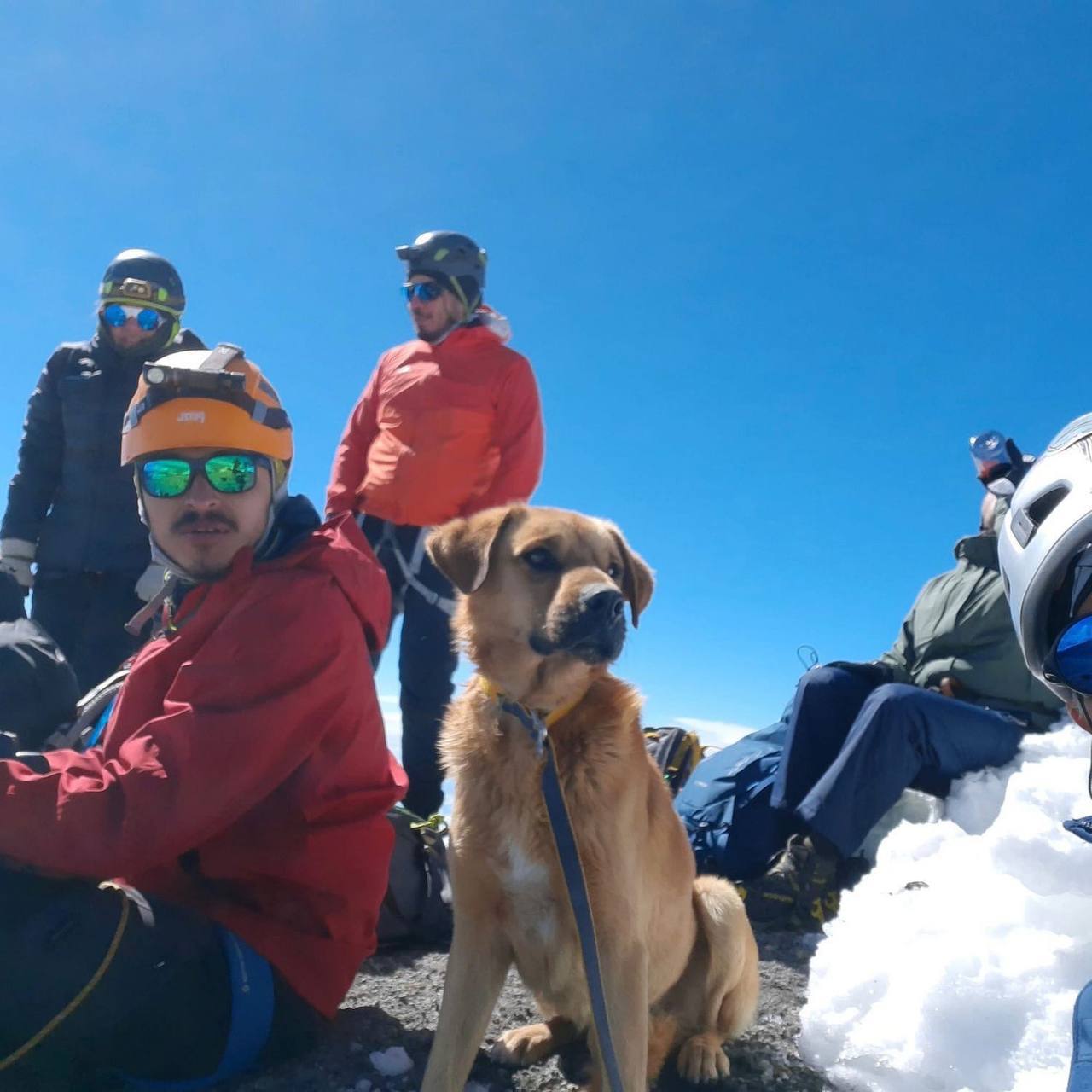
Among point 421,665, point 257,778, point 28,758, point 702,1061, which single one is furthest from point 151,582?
point 702,1061

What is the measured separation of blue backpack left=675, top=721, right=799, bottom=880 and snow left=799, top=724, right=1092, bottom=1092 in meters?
1.17

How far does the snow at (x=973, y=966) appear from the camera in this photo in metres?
2.97

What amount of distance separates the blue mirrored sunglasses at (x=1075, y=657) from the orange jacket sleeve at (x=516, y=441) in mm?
4257

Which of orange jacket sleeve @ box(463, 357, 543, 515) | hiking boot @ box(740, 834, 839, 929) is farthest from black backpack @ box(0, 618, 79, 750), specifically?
hiking boot @ box(740, 834, 839, 929)

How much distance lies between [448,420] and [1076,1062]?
15.8 ft

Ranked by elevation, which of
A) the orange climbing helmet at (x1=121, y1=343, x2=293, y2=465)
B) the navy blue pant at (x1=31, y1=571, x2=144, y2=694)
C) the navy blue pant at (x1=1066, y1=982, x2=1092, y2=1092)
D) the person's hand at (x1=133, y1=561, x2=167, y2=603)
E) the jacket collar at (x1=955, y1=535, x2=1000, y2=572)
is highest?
the jacket collar at (x1=955, y1=535, x2=1000, y2=572)

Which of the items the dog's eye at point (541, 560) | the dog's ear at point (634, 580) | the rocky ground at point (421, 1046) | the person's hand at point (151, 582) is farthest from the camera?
the person's hand at point (151, 582)

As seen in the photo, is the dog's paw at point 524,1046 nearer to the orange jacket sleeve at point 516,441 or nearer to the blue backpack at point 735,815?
the blue backpack at point 735,815

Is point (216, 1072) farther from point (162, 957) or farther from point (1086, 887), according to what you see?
point (1086, 887)

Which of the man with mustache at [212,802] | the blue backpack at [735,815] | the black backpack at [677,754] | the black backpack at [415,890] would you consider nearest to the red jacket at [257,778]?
the man with mustache at [212,802]

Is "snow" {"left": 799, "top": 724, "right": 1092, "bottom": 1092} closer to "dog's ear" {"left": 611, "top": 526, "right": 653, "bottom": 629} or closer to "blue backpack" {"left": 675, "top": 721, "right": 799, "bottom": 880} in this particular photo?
"blue backpack" {"left": 675, "top": 721, "right": 799, "bottom": 880}

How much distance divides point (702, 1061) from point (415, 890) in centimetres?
152

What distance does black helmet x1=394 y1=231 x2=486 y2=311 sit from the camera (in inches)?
236

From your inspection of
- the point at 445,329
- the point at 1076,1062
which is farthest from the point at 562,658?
the point at 445,329
